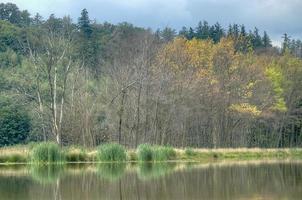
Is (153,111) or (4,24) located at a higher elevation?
(4,24)

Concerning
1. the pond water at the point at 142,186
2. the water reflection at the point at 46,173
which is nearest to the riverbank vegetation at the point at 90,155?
the water reflection at the point at 46,173

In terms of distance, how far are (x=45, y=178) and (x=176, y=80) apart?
97.6 feet

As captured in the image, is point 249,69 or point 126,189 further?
point 249,69

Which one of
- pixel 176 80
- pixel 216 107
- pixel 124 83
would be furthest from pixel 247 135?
pixel 124 83

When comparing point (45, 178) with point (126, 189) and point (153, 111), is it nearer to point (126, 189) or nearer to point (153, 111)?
point (126, 189)

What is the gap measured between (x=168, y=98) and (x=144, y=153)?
1699cm

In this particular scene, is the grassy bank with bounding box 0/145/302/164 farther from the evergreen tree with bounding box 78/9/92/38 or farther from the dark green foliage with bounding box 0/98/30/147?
the evergreen tree with bounding box 78/9/92/38

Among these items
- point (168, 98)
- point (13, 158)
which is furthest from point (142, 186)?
point (168, 98)

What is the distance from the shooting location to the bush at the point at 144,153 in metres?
40.5

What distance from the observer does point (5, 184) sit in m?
26.2

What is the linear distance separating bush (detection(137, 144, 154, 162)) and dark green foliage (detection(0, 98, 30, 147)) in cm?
3488

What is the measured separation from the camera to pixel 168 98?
57031mm

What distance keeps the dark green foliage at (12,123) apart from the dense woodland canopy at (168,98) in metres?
0.12

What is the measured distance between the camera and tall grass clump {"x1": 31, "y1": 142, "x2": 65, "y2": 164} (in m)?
38.0
